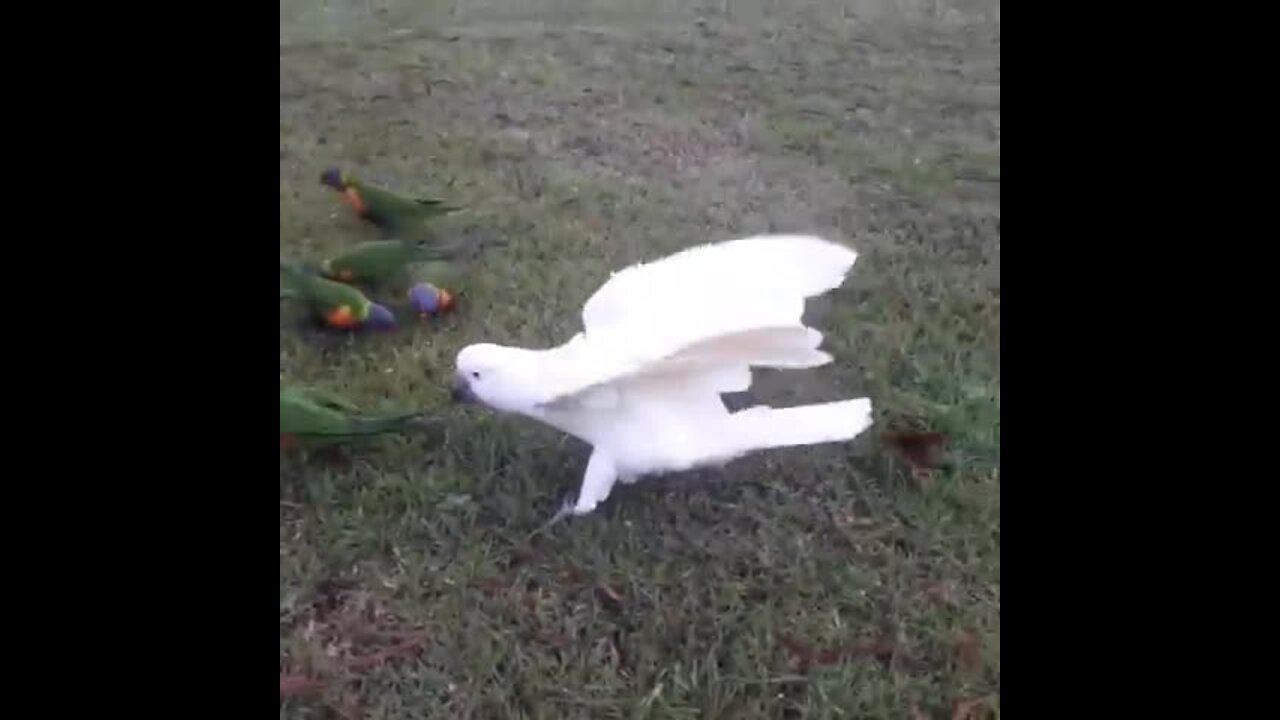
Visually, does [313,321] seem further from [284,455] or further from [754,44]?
[754,44]

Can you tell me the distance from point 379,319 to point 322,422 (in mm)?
343

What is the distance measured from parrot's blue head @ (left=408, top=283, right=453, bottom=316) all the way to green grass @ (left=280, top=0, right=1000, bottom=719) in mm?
41

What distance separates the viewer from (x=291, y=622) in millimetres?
1259

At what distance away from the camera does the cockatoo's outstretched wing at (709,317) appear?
4.37 ft

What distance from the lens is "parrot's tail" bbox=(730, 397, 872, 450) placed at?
142cm

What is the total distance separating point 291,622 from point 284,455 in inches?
11.0

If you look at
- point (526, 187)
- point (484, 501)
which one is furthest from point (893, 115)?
point (484, 501)

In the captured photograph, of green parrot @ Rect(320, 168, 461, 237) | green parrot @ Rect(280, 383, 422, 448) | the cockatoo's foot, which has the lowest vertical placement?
the cockatoo's foot

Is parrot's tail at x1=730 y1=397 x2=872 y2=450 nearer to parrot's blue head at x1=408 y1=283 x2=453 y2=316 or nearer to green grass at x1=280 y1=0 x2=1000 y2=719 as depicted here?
green grass at x1=280 y1=0 x2=1000 y2=719

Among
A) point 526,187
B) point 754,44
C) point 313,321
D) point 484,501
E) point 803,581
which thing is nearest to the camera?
point 803,581

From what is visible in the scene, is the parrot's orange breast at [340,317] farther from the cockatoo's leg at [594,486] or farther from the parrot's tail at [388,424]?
the cockatoo's leg at [594,486]

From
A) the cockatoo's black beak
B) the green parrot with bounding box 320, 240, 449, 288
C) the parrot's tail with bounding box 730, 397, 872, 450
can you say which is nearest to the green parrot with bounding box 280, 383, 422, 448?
the cockatoo's black beak

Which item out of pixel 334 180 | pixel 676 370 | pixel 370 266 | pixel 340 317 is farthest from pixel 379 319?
pixel 676 370

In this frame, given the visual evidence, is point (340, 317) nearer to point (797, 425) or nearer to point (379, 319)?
point (379, 319)
